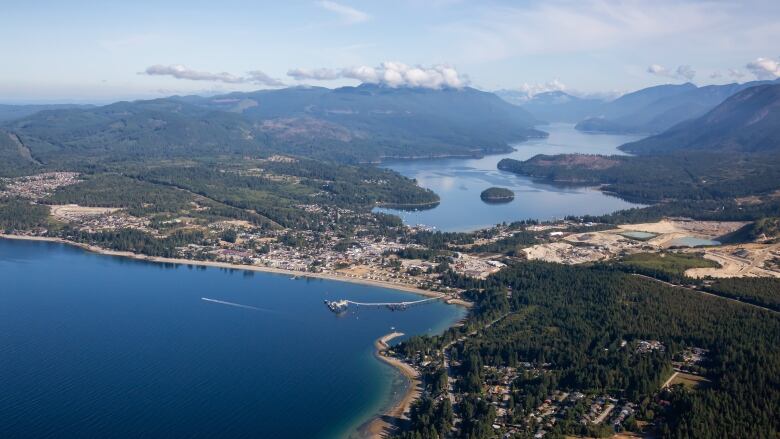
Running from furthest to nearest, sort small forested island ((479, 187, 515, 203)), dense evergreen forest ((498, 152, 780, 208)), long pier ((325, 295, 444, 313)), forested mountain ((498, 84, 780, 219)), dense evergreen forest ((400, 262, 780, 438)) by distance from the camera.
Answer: dense evergreen forest ((498, 152, 780, 208))
small forested island ((479, 187, 515, 203))
forested mountain ((498, 84, 780, 219))
long pier ((325, 295, 444, 313))
dense evergreen forest ((400, 262, 780, 438))

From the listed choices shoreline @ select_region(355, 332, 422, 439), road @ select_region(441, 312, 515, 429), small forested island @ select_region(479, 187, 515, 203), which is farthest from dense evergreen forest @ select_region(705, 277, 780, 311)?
small forested island @ select_region(479, 187, 515, 203)

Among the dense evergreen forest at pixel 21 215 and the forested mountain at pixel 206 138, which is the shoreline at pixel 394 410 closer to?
the dense evergreen forest at pixel 21 215

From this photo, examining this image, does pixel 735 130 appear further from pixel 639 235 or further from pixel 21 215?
pixel 21 215

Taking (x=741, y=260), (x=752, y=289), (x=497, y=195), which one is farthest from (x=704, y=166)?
(x=752, y=289)

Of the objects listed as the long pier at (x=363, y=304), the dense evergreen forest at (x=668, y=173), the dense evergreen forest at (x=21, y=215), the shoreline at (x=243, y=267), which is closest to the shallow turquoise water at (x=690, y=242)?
the dense evergreen forest at (x=668, y=173)

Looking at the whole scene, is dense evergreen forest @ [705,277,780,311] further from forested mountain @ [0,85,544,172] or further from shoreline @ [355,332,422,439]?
forested mountain @ [0,85,544,172]

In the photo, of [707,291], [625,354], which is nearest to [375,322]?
[625,354]
